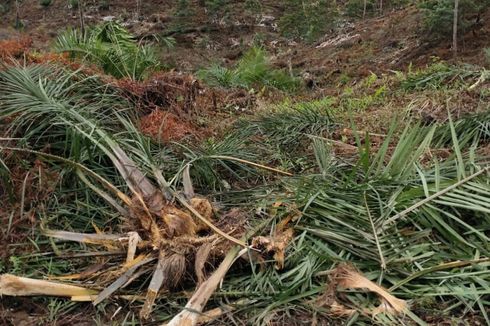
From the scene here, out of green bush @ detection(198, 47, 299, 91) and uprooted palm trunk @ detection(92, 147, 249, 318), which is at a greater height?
uprooted palm trunk @ detection(92, 147, 249, 318)

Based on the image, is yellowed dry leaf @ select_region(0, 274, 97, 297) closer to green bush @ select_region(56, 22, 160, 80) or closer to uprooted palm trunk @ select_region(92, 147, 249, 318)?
uprooted palm trunk @ select_region(92, 147, 249, 318)

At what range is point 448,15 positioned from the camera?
12.2 meters

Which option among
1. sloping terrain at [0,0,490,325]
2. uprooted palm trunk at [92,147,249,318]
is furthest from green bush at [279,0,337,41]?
uprooted palm trunk at [92,147,249,318]

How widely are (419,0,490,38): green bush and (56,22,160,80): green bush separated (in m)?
8.13

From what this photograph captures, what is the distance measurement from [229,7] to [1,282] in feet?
83.5

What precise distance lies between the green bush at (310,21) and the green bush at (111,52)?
48.9 ft

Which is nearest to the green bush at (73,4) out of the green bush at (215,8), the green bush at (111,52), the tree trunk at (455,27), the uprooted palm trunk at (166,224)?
the green bush at (215,8)

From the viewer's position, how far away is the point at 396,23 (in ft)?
55.2

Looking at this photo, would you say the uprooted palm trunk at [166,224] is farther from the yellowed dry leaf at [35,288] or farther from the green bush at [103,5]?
the green bush at [103,5]

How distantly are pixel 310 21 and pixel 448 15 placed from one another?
1000cm

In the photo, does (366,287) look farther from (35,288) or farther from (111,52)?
(111,52)

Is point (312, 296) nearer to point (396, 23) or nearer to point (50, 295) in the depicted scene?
point (50, 295)

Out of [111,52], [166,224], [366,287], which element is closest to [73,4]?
[111,52]

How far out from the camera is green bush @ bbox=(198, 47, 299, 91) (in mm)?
8900
